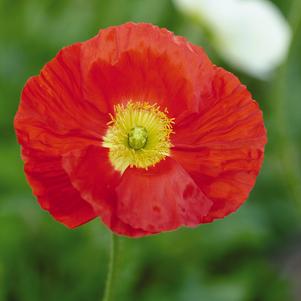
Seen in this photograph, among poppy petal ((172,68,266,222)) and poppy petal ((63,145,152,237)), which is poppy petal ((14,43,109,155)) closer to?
poppy petal ((63,145,152,237))

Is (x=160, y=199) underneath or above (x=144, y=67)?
underneath

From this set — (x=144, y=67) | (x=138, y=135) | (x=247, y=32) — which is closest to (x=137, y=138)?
(x=138, y=135)

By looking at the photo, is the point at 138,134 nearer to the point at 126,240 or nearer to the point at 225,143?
the point at 225,143

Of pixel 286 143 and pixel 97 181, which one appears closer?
pixel 97 181

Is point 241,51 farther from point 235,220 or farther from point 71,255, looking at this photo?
point 71,255

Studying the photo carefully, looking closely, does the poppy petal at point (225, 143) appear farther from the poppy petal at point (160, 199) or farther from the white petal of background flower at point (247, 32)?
the white petal of background flower at point (247, 32)

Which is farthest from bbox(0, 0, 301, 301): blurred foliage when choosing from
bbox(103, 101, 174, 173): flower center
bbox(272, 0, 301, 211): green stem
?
bbox(103, 101, 174, 173): flower center
